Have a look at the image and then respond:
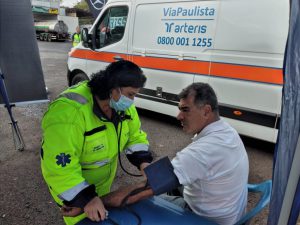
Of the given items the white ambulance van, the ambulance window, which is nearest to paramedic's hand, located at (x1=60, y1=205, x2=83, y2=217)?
the white ambulance van

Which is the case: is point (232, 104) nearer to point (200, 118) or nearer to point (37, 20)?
point (200, 118)

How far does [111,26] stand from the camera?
18.6 ft

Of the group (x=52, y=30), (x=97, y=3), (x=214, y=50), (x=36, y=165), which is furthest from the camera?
(x=52, y=30)

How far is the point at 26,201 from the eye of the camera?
3.06 metres

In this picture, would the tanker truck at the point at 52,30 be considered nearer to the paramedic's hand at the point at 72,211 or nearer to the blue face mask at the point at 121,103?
the blue face mask at the point at 121,103

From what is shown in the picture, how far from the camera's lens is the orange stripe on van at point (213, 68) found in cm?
376

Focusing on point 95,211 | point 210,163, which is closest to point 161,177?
point 210,163

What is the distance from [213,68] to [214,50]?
10.1 inches

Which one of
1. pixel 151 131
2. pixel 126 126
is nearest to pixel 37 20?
pixel 151 131

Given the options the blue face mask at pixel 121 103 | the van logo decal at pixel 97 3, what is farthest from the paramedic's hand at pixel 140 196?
the van logo decal at pixel 97 3

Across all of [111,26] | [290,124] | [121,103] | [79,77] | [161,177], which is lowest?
[79,77]

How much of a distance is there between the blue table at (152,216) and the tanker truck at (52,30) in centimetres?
3222

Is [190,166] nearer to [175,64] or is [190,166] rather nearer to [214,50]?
[214,50]

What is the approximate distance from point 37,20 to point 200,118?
37.3m
